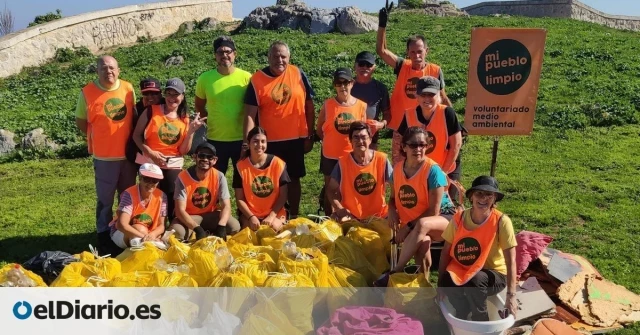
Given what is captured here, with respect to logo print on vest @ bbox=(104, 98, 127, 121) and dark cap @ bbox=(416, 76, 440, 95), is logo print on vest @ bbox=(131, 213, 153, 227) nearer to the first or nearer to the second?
logo print on vest @ bbox=(104, 98, 127, 121)

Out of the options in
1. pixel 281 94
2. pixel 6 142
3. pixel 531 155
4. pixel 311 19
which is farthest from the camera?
pixel 311 19

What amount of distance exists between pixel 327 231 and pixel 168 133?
2.06 m

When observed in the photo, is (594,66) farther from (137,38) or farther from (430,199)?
(137,38)

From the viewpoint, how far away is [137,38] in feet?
103

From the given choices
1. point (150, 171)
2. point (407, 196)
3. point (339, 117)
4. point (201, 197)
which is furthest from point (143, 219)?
point (407, 196)

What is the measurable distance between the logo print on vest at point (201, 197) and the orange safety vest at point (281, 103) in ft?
3.28

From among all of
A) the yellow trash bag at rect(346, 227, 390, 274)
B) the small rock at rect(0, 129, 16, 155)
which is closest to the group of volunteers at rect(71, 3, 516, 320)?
the yellow trash bag at rect(346, 227, 390, 274)

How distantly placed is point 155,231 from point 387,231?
2.21 metres

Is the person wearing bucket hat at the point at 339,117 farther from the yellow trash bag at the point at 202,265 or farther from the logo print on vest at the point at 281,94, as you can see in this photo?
the yellow trash bag at the point at 202,265

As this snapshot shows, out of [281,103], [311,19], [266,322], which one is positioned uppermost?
[311,19]

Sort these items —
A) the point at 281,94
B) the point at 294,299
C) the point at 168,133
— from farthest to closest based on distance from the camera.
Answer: the point at 281,94 < the point at 168,133 < the point at 294,299

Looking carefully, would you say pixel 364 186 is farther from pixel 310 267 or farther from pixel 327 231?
pixel 310 267

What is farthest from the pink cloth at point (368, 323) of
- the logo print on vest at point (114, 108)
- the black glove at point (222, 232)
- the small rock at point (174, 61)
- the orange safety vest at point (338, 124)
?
the small rock at point (174, 61)

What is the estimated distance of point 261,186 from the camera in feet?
19.5
